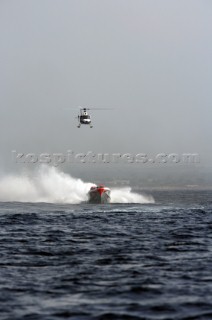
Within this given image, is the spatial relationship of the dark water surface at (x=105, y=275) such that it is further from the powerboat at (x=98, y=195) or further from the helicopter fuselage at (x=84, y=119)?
the powerboat at (x=98, y=195)

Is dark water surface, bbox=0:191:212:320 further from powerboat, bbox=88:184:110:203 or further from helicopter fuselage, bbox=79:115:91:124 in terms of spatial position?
powerboat, bbox=88:184:110:203

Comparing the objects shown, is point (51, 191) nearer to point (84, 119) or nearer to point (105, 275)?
point (84, 119)

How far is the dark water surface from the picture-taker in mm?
18438

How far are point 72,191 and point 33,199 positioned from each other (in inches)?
297

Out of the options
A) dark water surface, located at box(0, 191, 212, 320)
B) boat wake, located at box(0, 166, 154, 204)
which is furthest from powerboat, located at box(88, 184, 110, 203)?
dark water surface, located at box(0, 191, 212, 320)

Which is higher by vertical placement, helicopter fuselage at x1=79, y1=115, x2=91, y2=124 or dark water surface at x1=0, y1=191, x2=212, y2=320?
helicopter fuselage at x1=79, y1=115, x2=91, y2=124

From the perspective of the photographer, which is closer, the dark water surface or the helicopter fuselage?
the dark water surface

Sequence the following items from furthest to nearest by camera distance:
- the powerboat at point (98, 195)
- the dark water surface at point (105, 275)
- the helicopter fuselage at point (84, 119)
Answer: the powerboat at point (98, 195) < the helicopter fuselage at point (84, 119) < the dark water surface at point (105, 275)

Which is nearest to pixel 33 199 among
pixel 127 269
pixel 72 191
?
pixel 72 191

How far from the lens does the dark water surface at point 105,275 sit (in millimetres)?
18438

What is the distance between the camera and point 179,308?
18.5 meters

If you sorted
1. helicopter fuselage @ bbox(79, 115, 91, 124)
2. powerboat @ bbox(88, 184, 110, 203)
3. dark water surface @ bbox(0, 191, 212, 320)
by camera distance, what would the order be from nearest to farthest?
dark water surface @ bbox(0, 191, 212, 320) < helicopter fuselage @ bbox(79, 115, 91, 124) < powerboat @ bbox(88, 184, 110, 203)

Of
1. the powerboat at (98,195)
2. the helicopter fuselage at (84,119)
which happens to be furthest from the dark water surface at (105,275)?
the powerboat at (98,195)

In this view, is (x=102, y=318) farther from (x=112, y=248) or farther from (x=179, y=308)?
(x=112, y=248)
